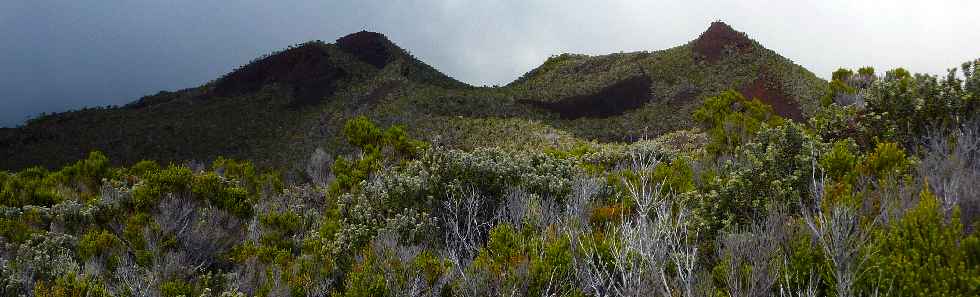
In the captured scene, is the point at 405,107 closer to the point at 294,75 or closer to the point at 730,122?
the point at 294,75

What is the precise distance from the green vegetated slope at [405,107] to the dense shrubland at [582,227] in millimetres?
20559

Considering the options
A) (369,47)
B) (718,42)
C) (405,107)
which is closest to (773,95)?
(718,42)

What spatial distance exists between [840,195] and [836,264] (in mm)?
2026

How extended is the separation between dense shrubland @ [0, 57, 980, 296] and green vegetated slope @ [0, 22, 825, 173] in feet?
67.4

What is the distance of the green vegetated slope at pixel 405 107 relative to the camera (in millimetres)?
35750

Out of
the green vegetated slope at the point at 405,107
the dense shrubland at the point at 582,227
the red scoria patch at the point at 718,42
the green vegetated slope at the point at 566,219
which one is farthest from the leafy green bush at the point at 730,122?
the red scoria patch at the point at 718,42

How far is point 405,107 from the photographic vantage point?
134 feet

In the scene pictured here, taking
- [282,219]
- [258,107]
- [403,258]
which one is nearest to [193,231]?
[282,219]

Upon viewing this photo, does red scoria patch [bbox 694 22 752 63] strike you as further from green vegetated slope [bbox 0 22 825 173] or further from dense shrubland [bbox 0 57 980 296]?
dense shrubland [bbox 0 57 980 296]

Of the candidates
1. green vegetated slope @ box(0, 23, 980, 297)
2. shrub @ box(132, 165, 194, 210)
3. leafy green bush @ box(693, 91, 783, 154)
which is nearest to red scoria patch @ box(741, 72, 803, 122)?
green vegetated slope @ box(0, 23, 980, 297)

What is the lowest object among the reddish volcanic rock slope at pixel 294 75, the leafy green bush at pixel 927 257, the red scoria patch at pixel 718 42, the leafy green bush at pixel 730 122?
the leafy green bush at pixel 927 257

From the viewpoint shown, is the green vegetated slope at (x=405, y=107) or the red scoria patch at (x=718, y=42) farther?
the red scoria patch at (x=718, y=42)

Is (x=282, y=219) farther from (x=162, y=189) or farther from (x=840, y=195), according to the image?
(x=840, y=195)

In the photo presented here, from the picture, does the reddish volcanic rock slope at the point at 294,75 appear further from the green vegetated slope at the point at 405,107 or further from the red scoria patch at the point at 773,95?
the red scoria patch at the point at 773,95
